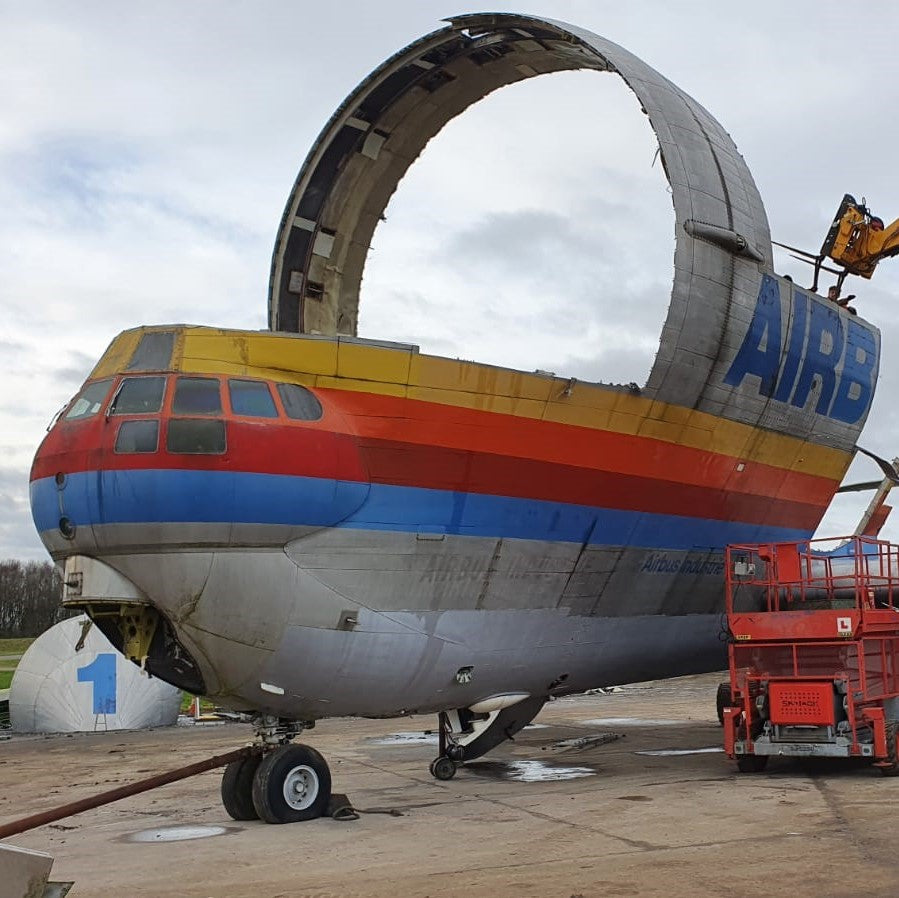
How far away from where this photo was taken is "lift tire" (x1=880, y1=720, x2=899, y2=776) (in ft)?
44.6

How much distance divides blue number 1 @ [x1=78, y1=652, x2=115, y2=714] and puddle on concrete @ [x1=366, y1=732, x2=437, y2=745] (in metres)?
7.81

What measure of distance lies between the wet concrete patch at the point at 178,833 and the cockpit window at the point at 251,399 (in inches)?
176

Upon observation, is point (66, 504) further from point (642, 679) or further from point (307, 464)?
point (642, 679)

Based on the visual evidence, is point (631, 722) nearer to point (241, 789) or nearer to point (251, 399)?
point (241, 789)

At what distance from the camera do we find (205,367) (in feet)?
36.9

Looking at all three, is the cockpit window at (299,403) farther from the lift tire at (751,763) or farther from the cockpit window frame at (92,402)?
the lift tire at (751,763)

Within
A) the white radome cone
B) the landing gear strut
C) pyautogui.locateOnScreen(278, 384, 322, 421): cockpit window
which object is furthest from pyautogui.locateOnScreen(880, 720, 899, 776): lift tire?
the white radome cone

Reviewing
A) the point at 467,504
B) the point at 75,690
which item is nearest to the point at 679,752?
the point at 467,504

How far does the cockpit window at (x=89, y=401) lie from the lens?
1121 cm

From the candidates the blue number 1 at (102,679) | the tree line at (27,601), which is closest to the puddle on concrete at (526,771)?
the blue number 1 at (102,679)

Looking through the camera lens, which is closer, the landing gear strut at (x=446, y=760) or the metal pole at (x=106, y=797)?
the metal pole at (x=106, y=797)

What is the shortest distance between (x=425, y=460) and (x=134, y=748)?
14.7 metres

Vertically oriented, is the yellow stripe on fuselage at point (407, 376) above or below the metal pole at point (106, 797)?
above

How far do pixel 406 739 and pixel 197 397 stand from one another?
46.2 feet
